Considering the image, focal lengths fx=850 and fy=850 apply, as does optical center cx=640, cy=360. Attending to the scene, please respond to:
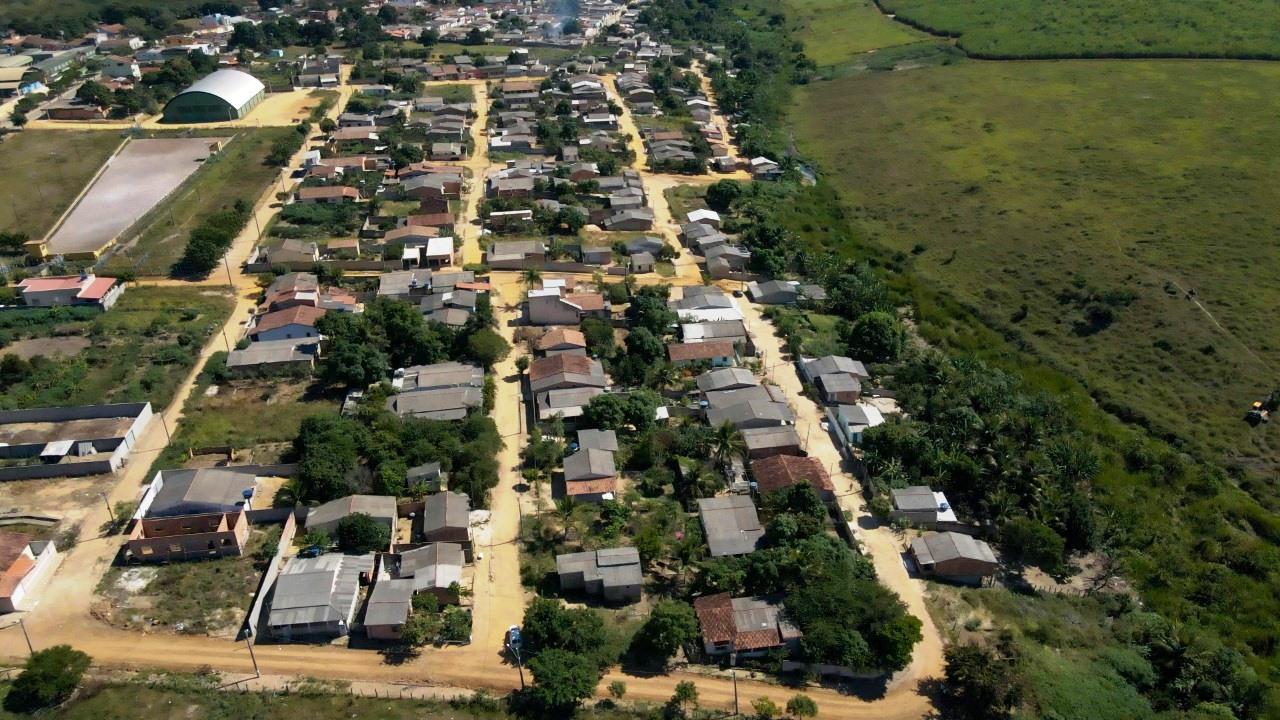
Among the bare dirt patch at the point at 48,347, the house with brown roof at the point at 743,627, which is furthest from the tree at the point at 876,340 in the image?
the bare dirt patch at the point at 48,347

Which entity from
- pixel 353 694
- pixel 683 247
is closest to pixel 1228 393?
pixel 683 247

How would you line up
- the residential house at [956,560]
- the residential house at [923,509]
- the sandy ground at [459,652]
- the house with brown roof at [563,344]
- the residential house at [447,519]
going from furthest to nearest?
1. the house with brown roof at [563,344]
2. the residential house at [923,509]
3. the residential house at [447,519]
4. the residential house at [956,560]
5. the sandy ground at [459,652]

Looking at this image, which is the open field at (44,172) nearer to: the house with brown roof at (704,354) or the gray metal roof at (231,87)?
the gray metal roof at (231,87)

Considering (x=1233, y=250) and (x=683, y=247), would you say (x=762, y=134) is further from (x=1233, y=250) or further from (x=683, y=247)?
(x=1233, y=250)

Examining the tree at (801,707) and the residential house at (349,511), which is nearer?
the tree at (801,707)

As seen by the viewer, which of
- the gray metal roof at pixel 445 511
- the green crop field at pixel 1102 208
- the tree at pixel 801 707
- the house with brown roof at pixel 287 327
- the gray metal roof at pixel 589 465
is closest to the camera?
the tree at pixel 801 707

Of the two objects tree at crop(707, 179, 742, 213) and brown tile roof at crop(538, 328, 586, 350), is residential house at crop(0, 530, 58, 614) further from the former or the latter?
tree at crop(707, 179, 742, 213)

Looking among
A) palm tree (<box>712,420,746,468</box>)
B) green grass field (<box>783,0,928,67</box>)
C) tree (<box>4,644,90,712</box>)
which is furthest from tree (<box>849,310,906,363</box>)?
green grass field (<box>783,0,928,67</box>)
